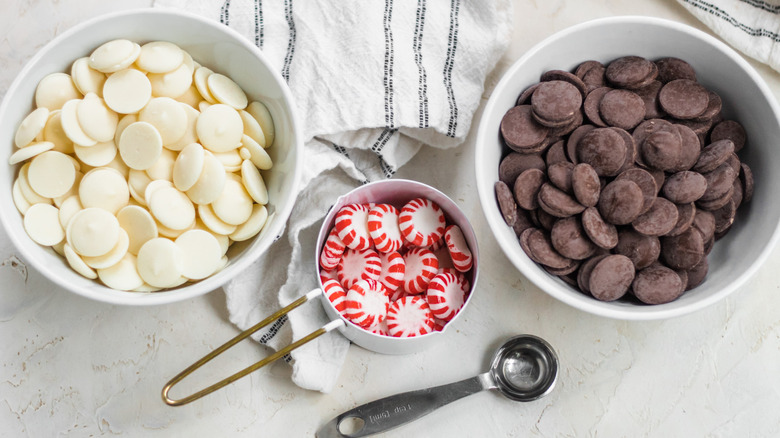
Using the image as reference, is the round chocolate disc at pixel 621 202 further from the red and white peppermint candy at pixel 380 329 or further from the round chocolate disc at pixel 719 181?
the red and white peppermint candy at pixel 380 329

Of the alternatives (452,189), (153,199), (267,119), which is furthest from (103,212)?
(452,189)

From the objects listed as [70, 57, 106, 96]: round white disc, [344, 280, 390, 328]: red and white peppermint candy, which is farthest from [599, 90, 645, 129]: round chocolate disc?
[70, 57, 106, 96]: round white disc

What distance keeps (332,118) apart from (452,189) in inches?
7.6

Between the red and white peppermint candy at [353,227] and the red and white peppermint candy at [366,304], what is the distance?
47mm

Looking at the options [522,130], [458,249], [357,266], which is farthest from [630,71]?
[357,266]

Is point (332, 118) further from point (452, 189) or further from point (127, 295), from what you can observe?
point (127, 295)

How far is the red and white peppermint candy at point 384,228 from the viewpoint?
2.59ft

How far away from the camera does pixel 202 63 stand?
744 millimetres

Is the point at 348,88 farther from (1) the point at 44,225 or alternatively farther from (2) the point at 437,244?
(1) the point at 44,225

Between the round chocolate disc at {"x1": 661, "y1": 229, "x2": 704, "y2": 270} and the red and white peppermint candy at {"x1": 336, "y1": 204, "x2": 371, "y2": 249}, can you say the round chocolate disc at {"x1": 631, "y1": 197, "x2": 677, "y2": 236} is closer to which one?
the round chocolate disc at {"x1": 661, "y1": 229, "x2": 704, "y2": 270}

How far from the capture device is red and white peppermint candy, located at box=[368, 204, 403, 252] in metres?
0.79

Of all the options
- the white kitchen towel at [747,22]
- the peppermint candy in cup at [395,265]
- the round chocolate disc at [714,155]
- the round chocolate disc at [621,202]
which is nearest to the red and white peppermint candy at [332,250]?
the peppermint candy in cup at [395,265]

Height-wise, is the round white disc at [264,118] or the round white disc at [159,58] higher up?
the round white disc at [159,58]

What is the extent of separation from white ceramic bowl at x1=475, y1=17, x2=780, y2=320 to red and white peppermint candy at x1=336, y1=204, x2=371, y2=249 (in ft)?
0.55
